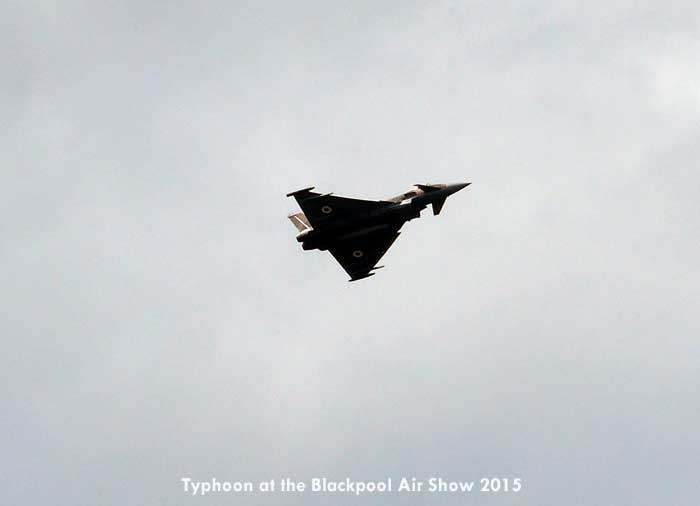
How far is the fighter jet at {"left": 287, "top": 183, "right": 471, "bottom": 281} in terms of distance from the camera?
132 m

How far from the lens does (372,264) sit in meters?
137

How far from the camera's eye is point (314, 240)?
133500 millimetres

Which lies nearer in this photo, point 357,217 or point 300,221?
point 357,217

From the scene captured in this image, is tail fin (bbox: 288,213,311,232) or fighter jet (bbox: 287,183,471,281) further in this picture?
tail fin (bbox: 288,213,311,232)

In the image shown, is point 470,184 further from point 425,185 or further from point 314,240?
point 314,240

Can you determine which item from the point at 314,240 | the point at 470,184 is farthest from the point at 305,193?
the point at 470,184

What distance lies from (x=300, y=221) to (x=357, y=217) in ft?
21.2

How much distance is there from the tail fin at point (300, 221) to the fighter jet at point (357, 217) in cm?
31

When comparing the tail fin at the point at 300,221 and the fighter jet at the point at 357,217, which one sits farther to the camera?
the tail fin at the point at 300,221

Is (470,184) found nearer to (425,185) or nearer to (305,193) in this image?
(425,185)

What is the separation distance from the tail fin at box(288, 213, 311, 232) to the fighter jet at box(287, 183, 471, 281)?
31 cm

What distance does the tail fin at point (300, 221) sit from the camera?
13650 centimetres

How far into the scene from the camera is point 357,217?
438 ft

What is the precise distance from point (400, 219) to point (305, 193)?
9.22 metres
